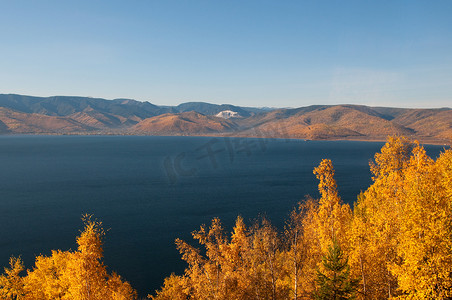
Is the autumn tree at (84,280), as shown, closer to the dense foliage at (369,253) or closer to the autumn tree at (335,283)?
the dense foliage at (369,253)

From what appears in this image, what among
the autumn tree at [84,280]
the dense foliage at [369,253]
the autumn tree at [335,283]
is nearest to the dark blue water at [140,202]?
the autumn tree at [84,280]

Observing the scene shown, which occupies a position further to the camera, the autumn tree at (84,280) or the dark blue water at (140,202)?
the dark blue water at (140,202)

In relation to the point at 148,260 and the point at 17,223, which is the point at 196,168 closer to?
the point at 17,223

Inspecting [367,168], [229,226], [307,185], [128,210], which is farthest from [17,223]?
[367,168]

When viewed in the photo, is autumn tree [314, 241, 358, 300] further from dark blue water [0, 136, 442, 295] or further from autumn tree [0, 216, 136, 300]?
dark blue water [0, 136, 442, 295]

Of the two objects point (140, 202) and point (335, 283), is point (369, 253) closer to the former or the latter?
point (335, 283)

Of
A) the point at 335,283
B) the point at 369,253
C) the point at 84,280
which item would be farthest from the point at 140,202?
the point at 369,253

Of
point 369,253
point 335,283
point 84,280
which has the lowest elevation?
point 84,280

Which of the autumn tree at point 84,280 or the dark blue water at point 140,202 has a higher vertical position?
the autumn tree at point 84,280

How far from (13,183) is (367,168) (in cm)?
17901

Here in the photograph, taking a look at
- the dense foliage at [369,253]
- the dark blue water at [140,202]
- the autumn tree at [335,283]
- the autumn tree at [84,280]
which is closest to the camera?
the dense foliage at [369,253]

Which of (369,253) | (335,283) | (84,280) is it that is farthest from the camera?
(84,280)

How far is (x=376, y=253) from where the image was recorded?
2539 centimetres

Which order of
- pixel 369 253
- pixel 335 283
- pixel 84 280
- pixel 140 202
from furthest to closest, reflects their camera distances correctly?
pixel 140 202 < pixel 84 280 < pixel 369 253 < pixel 335 283
